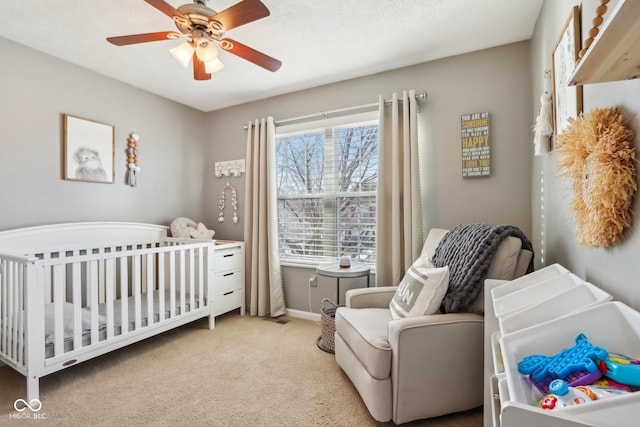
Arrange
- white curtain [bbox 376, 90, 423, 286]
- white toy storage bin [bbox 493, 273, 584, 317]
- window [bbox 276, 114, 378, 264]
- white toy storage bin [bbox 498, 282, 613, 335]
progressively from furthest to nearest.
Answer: window [bbox 276, 114, 378, 264]
white curtain [bbox 376, 90, 423, 286]
white toy storage bin [bbox 493, 273, 584, 317]
white toy storage bin [bbox 498, 282, 613, 335]

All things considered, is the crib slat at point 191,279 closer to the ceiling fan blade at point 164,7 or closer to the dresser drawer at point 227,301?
the dresser drawer at point 227,301

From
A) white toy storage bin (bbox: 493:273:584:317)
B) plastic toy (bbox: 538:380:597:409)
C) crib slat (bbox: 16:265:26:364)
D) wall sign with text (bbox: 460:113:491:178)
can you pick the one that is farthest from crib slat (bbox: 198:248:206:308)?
plastic toy (bbox: 538:380:597:409)

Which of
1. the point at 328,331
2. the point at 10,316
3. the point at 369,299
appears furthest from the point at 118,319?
the point at 369,299

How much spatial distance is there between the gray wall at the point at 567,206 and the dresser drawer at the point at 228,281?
2.60m

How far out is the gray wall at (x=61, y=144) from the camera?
235cm

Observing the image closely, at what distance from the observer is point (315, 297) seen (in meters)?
3.21

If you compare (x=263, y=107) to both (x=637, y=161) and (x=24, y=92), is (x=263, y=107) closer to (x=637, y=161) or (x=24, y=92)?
(x=24, y=92)

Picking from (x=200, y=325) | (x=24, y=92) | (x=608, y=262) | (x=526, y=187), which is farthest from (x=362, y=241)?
(x=24, y=92)

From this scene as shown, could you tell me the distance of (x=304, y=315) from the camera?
128 inches

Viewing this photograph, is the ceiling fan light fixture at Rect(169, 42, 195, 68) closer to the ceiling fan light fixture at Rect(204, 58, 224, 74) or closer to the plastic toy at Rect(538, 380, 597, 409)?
the ceiling fan light fixture at Rect(204, 58, 224, 74)

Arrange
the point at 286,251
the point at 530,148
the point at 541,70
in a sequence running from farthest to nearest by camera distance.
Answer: the point at 286,251 → the point at 530,148 → the point at 541,70

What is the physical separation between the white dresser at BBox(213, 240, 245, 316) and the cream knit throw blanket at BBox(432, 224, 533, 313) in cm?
211

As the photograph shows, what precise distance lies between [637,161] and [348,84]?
97.2 inches

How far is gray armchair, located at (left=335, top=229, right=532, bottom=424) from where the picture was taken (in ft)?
5.12
